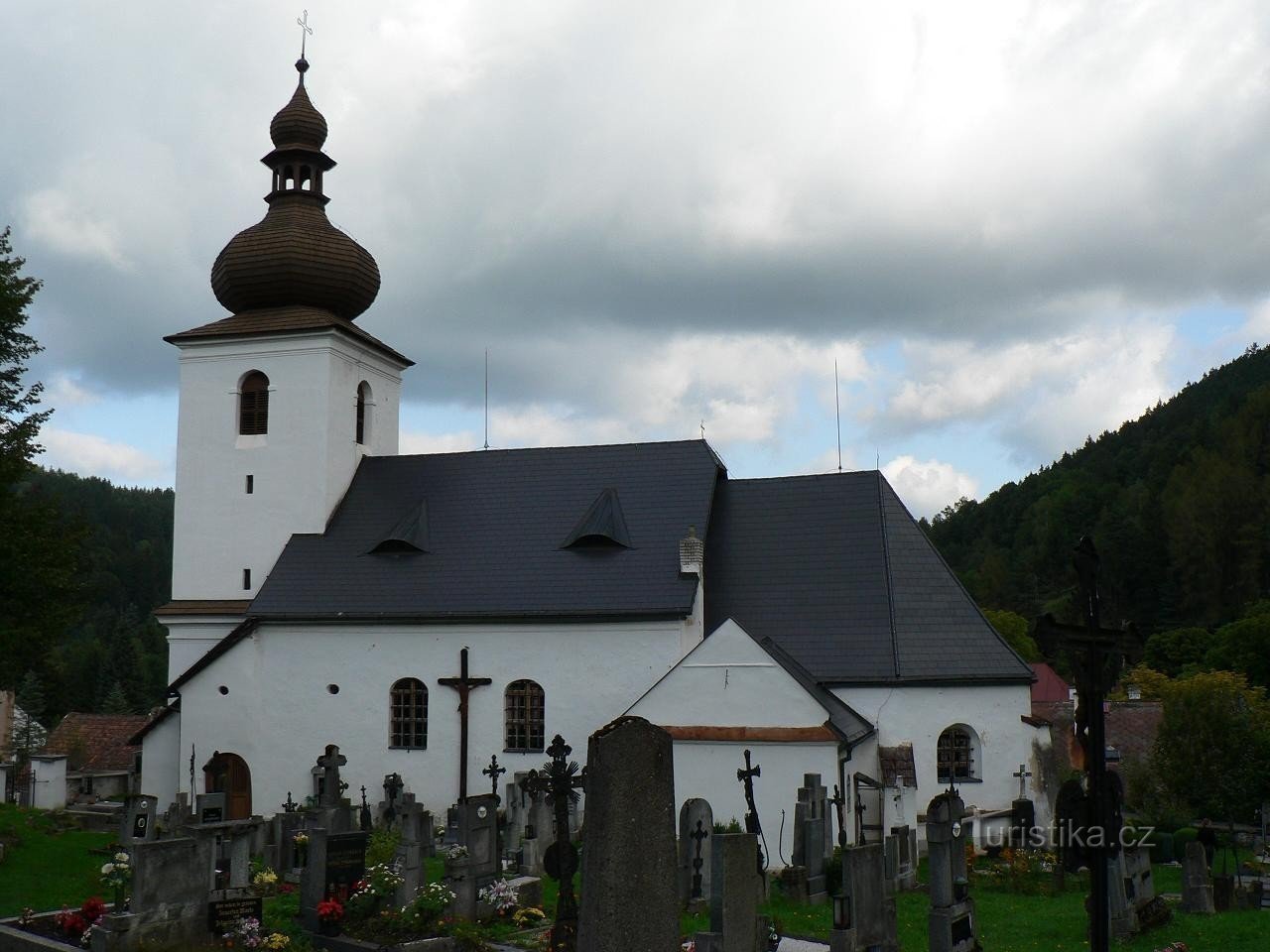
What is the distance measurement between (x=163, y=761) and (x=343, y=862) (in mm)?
13807

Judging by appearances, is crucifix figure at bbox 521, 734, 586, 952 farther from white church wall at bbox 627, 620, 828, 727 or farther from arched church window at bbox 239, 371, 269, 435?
arched church window at bbox 239, 371, 269, 435

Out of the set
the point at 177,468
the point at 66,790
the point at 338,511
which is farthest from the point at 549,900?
the point at 66,790

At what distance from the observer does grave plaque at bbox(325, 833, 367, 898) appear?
1384 centimetres

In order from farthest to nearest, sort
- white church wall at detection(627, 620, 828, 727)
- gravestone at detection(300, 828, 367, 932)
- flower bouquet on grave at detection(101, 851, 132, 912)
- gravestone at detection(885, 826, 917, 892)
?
1. white church wall at detection(627, 620, 828, 727)
2. gravestone at detection(885, 826, 917, 892)
3. gravestone at detection(300, 828, 367, 932)
4. flower bouquet on grave at detection(101, 851, 132, 912)

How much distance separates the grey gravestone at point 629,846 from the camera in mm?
6316

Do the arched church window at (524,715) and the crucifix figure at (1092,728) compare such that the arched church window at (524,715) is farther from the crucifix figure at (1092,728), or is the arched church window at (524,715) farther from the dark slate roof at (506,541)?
the crucifix figure at (1092,728)

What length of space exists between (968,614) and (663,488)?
6.57 m

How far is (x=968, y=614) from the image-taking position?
22.7 m

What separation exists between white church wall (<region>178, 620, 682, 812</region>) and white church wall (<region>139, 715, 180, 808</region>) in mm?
491

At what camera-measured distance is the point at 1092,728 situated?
702 cm

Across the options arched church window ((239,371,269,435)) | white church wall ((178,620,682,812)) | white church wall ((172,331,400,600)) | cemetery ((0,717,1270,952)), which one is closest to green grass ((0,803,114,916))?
cemetery ((0,717,1270,952))

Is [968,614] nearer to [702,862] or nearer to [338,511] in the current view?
[702,862]

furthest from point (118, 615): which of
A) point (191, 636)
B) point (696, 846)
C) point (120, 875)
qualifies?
point (696, 846)

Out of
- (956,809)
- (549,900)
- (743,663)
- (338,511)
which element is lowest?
(549,900)
